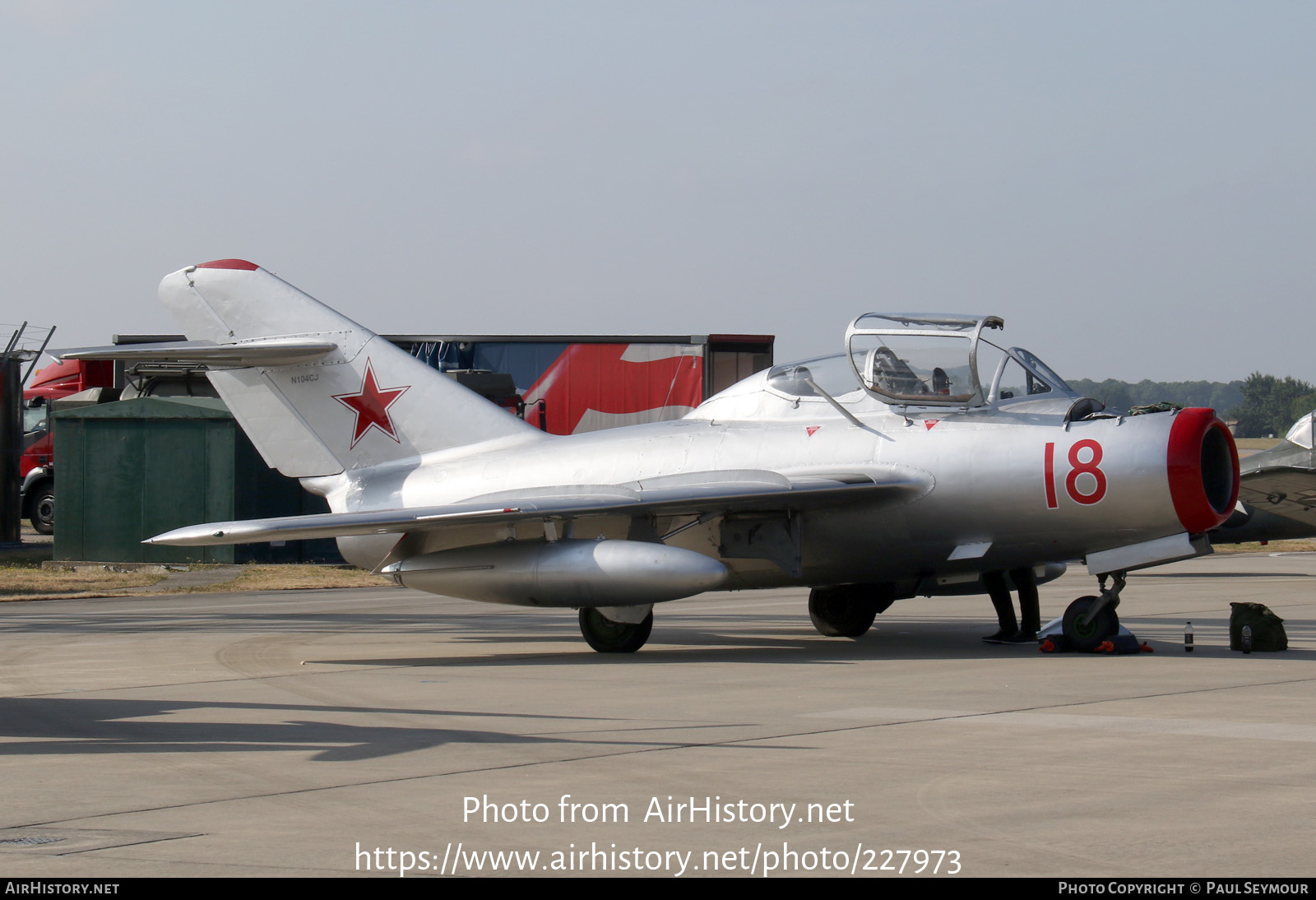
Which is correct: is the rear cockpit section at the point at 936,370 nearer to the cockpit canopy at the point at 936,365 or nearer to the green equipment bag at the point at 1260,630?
the cockpit canopy at the point at 936,365

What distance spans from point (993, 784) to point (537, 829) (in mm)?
2215

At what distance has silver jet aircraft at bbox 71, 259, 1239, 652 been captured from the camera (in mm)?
12133

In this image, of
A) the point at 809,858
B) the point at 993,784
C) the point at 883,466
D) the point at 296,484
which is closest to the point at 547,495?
the point at 883,466

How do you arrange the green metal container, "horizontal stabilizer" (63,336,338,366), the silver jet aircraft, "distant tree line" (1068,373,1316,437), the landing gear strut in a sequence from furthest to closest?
"distant tree line" (1068,373,1316,437)
the green metal container
"horizontal stabilizer" (63,336,338,366)
the landing gear strut
the silver jet aircraft

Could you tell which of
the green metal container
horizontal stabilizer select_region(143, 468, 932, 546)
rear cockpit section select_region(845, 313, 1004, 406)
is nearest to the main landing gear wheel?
horizontal stabilizer select_region(143, 468, 932, 546)

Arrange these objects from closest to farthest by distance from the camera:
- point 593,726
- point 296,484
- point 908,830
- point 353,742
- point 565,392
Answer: point 908,830 → point 353,742 → point 593,726 → point 296,484 → point 565,392

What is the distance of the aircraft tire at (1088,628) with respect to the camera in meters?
12.4

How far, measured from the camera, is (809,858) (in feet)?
16.7

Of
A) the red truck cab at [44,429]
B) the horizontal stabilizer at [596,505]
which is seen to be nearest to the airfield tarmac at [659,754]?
the horizontal stabilizer at [596,505]

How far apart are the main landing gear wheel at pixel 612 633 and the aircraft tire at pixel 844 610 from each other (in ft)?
7.95

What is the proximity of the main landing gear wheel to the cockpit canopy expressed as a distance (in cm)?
297

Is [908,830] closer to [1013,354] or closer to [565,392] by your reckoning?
[1013,354]

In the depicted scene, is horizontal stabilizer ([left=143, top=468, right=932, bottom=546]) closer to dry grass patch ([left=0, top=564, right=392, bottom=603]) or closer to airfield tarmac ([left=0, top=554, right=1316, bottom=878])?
airfield tarmac ([left=0, top=554, right=1316, bottom=878])

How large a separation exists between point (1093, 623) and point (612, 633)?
4.43 meters
